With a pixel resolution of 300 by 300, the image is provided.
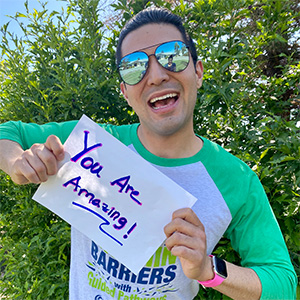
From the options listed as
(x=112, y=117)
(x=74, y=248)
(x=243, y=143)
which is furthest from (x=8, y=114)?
(x=243, y=143)

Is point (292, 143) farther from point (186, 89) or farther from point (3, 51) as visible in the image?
point (3, 51)

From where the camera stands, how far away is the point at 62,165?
1008 millimetres

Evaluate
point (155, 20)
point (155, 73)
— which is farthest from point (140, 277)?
point (155, 20)

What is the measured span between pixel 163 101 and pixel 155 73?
14 centimetres

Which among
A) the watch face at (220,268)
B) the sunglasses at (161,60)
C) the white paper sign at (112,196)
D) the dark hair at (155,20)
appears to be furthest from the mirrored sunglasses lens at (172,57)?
the watch face at (220,268)

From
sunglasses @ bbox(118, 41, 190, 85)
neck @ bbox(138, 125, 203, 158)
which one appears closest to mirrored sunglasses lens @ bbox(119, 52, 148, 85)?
sunglasses @ bbox(118, 41, 190, 85)

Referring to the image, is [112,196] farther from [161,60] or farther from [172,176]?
[161,60]

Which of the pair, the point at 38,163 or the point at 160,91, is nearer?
the point at 38,163

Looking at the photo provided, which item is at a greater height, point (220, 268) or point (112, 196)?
point (112, 196)

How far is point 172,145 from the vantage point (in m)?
1.21

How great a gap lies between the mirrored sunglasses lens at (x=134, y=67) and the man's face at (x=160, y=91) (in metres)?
0.02

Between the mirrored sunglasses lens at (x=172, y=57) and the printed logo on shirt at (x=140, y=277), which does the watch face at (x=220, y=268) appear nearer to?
the printed logo on shirt at (x=140, y=277)

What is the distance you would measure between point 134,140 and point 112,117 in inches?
38.2

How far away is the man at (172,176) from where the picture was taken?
0.93m
